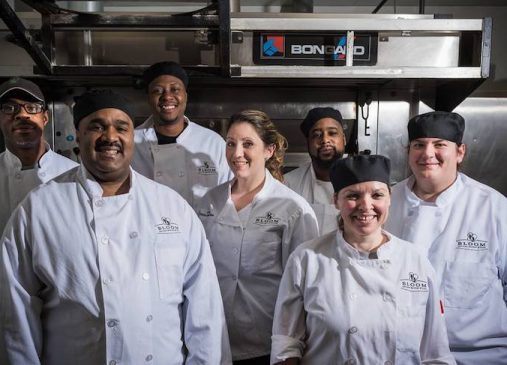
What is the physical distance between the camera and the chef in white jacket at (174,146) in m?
1.97

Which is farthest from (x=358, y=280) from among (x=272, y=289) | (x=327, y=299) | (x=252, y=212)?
(x=252, y=212)

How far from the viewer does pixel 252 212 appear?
1.66 meters

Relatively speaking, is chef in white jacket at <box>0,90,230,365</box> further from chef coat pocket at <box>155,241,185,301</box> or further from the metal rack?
the metal rack

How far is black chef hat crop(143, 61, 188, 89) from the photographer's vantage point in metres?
1.96

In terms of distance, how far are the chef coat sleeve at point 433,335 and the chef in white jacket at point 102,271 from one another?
672 millimetres

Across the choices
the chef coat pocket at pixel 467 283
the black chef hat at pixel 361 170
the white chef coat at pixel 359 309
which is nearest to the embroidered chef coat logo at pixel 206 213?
the white chef coat at pixel 359 309

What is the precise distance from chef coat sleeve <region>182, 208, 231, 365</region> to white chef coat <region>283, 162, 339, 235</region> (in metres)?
0.71

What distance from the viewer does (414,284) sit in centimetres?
134

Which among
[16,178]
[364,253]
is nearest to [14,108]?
[16,178]

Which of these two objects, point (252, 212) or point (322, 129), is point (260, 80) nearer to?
point (322, 129)

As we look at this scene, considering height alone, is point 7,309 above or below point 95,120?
below

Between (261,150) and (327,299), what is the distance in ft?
2.21

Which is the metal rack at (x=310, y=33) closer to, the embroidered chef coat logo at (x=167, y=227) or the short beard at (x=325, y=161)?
the short beard at (x=325, y=161)

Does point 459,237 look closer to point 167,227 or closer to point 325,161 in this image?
point 325,161
